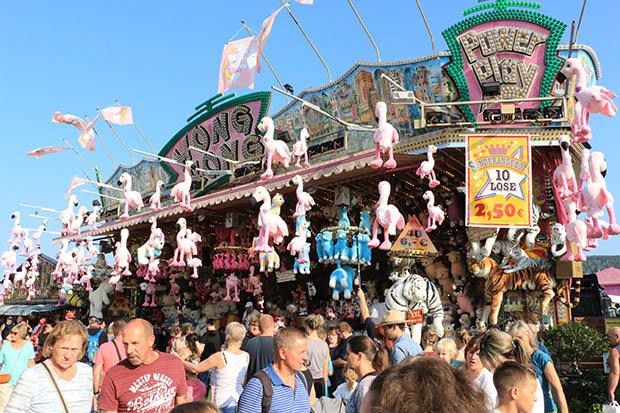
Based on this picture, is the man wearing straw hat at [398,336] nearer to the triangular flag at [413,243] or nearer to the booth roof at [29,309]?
the triangular flag at [413,243]

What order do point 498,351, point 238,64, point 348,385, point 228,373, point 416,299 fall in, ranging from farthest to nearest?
point 238,64 → point 416,299 → point 228,373 → point 348,385 → point 498,351

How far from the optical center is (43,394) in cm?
349

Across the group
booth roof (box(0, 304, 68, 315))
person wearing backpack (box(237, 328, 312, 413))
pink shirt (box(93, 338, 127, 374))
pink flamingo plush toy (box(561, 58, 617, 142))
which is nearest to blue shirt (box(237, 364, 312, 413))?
person wearing backpack (box(237, 328, 312, 413))

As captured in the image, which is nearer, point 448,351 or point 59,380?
point 59,380

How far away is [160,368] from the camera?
3750 millimetres

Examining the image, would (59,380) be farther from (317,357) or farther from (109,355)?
(317,357)

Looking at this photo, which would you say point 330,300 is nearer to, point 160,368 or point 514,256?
point 514,256

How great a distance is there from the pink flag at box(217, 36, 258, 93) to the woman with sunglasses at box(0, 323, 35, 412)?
20.0 feet

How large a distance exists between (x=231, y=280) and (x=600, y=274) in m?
14.5

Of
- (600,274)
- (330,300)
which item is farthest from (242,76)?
(600,274)

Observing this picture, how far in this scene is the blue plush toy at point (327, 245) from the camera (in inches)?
423

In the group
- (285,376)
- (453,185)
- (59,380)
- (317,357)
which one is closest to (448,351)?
(317,357)

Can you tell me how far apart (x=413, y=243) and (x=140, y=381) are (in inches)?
286

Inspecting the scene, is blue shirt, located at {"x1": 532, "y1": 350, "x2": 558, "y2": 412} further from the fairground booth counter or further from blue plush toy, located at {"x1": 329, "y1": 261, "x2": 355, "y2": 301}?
blue plush toy, located at {"x1": 329, "y1": 261, "x2": 355, "y2": 301}
